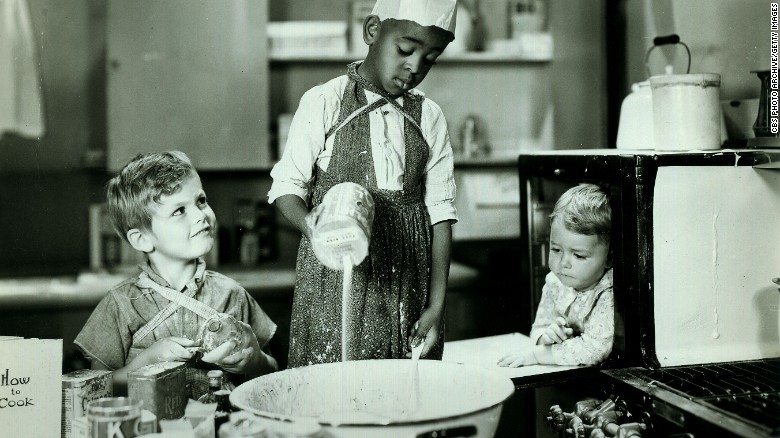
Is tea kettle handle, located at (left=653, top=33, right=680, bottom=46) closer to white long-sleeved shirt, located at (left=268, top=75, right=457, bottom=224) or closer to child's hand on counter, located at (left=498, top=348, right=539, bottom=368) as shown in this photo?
white long-sleeved shirt, located at (left=268, top=75, right=457, bottom=224)

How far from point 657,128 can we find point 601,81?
1181 mm

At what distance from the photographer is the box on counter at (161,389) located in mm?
1627

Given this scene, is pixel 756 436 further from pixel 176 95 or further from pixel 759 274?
Answer: pixel 176 95

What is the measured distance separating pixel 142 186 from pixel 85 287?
681 mm

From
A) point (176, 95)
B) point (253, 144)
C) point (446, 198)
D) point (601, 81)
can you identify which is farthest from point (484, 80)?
point (446, 198)

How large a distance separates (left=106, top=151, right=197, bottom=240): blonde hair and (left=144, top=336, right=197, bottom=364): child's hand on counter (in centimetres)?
31

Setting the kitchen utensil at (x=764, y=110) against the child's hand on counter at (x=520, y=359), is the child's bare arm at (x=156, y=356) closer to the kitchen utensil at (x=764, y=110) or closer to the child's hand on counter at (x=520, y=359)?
the child's hand on counter at (x=520, y=359)

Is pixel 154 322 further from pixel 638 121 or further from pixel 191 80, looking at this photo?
pixel 638 121

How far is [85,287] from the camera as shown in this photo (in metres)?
2.63

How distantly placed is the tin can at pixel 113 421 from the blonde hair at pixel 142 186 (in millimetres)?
692

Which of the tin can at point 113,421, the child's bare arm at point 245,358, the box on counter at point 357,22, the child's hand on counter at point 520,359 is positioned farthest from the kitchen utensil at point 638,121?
the tin can at point 113,421

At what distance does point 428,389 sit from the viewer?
5.31 feet

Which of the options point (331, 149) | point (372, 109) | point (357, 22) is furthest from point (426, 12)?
point (357, 22)

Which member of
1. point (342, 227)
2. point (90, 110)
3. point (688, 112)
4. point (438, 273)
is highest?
point (90, 110)
